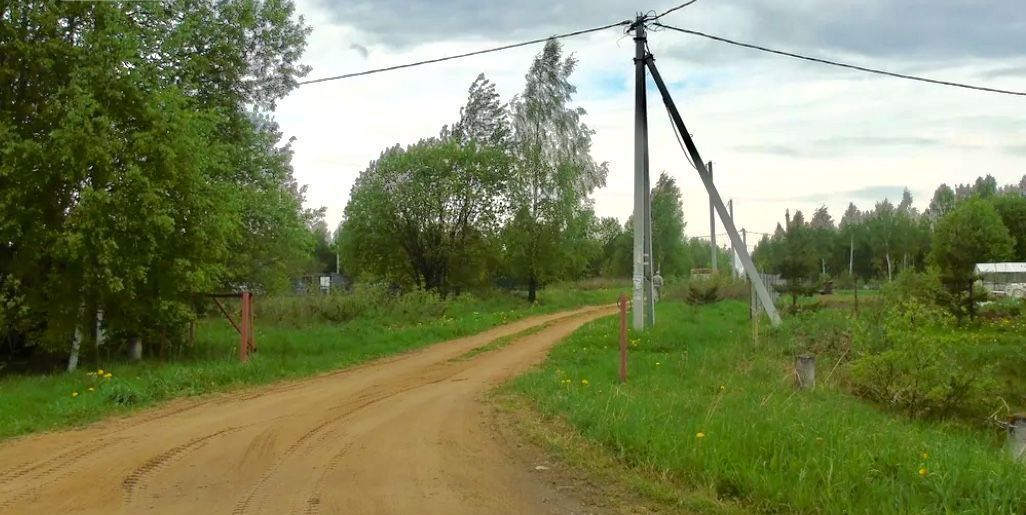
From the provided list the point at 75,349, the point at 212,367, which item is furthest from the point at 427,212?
the point at 212,367

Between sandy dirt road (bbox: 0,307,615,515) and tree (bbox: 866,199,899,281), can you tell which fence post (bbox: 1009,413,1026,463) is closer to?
sandy dirt road (bbox: 0,307,615,515)

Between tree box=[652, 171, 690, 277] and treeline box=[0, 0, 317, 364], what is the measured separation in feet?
142

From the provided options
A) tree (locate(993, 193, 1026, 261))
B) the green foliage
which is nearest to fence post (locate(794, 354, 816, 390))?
the green foliage

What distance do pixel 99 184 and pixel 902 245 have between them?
75285 mm

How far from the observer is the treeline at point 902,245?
103ft

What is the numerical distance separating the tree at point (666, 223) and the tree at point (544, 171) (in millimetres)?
12277

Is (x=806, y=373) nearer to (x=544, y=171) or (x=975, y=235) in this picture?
(x=544, y=171)

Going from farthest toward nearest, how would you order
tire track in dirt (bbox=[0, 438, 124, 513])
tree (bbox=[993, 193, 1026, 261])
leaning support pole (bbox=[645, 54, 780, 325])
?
tree (bbox=[993, 193, 1026, 261]), leaning support pole (bbox=[645, 54, 780, 325]), tire track in dirt (bbox=[0, 438, 124, 513])

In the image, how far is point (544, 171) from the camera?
4059cm

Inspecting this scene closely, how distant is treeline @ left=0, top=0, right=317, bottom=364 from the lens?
14.3 m

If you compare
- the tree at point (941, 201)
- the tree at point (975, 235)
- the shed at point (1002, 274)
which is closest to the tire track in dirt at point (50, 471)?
the shed at point (1002, 274)

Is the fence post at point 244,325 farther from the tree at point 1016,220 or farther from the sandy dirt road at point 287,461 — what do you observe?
the tree at point 1016,220

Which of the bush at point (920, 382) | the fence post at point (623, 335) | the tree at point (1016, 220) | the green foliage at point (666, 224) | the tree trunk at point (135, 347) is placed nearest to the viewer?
the bush at point (920, 382)

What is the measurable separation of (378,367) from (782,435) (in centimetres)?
1051
